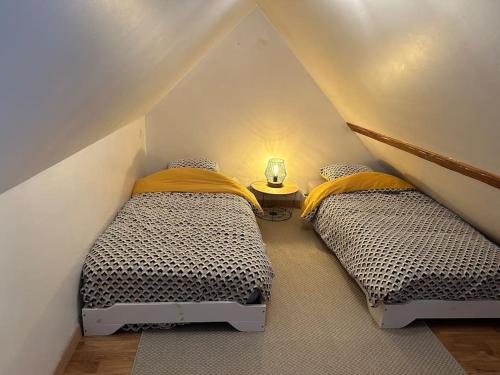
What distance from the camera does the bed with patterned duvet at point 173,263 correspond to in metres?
1.78

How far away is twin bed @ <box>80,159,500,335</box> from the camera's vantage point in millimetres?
1788

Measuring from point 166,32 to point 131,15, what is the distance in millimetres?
472

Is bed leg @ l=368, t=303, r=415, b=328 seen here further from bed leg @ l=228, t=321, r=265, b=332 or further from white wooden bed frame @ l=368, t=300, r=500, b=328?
bed leg @ l=228, t=321, r=265, b=332

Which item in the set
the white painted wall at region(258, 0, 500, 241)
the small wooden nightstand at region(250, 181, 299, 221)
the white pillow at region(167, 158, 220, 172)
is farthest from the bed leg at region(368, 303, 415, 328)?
the white pillow at region(167, 158, 220, 172)

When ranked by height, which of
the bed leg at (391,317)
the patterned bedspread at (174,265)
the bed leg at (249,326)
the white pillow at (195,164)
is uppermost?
the white pillow at (195,164)

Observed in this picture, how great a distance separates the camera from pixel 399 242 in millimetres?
2158

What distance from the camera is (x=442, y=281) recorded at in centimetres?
190

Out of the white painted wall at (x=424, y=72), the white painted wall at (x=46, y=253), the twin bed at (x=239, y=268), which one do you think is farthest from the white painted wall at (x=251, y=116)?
the white painted wall at (x=46, y=253)

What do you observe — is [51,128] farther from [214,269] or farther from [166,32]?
[214,269]

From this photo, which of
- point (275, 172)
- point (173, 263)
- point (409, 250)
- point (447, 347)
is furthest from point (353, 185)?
point (173, 263)

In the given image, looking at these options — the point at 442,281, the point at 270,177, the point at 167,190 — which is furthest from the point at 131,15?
the point at 270,177

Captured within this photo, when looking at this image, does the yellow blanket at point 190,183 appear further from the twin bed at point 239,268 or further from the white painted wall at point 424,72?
the white painted wall at point 424,72

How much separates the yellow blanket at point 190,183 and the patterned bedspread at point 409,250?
0.77 m

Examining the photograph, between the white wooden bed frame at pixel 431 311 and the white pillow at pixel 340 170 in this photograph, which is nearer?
the white wooden bed frame at pixel 431 311
